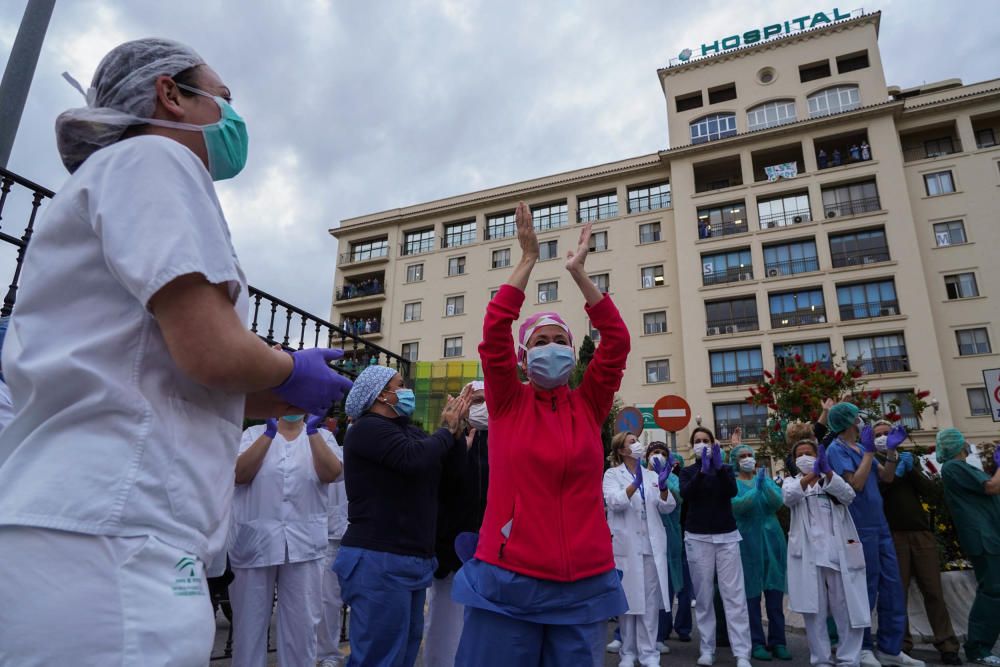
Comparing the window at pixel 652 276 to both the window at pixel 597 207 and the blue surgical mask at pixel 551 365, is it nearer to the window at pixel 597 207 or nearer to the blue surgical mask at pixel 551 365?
the window at pixel 597 207

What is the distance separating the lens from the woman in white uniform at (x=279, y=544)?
13.9ft

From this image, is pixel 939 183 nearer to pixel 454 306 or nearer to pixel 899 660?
pixel 454 306

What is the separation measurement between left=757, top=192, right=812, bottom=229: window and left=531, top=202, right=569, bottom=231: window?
472 inches

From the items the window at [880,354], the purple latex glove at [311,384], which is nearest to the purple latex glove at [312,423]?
the purple latex glove at [311,384]

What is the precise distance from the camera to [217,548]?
1191 millimetres

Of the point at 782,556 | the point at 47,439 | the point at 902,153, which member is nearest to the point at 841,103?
the point at 902,153

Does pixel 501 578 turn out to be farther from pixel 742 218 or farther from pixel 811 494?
pixel 742 218

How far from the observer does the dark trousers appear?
6574 mm

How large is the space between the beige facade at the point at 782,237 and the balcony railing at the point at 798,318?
8cm

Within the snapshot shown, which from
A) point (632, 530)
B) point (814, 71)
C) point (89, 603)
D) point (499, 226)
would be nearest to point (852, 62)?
point (814, 71)

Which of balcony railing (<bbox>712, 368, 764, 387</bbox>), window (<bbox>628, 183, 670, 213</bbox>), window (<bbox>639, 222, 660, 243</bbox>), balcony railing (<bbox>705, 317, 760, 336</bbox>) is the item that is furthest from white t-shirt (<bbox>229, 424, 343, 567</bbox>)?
window (<bbox>628, 183, 670, 213</bbox>)

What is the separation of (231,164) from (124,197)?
1.47ft

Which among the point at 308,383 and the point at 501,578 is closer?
the point at 308,383

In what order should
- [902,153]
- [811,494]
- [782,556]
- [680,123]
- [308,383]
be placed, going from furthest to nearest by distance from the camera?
1. [680,123]
2. [902,153]
3. [782,556]
4. [811,494]
5. [308,383]
